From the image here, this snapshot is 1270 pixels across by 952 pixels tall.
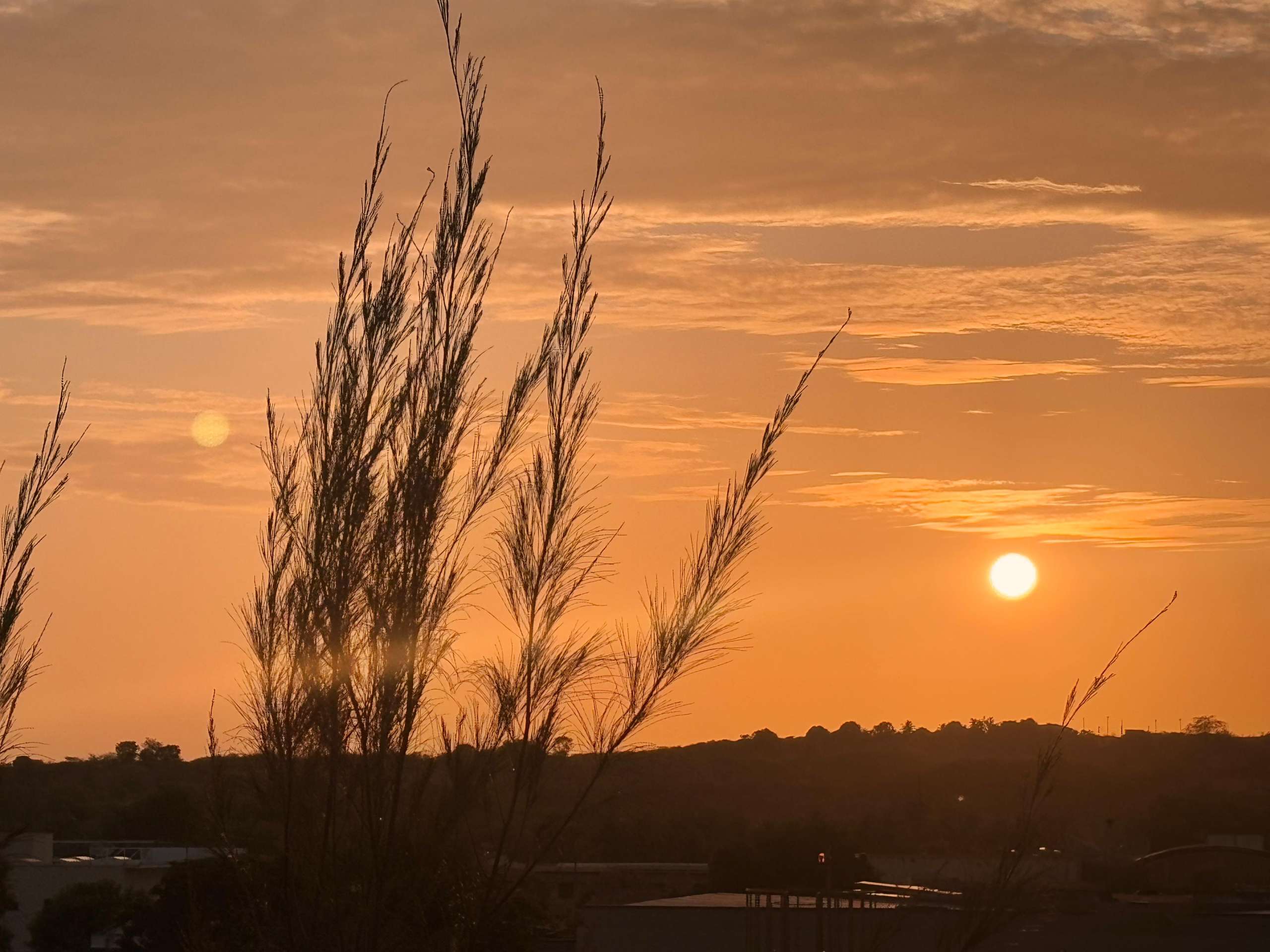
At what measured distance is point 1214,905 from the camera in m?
25.2

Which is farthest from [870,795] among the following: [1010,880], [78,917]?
[1010,880]

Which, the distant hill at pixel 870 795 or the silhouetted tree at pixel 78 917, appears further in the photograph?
the distant hill at pixel 870 795

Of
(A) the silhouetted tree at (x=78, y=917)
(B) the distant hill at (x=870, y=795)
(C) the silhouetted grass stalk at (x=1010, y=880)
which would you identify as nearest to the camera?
(C) the silhouetted grass stalk at (x=1010, y=880)

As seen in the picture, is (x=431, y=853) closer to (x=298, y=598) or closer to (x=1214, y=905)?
(x=298, y=598)

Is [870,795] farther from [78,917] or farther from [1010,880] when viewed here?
[1010,880]

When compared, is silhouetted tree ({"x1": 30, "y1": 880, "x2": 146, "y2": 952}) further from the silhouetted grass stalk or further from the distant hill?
the silhouetted grass stalk

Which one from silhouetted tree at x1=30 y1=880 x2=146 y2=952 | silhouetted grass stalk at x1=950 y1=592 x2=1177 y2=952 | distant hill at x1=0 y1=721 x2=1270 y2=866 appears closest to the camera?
silhouetted grass stalk at x1=950 y1=592 x2=1177 y2=952

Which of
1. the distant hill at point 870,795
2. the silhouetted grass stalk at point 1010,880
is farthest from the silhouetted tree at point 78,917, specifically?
the silhouetted grass stalk at point 1010,880

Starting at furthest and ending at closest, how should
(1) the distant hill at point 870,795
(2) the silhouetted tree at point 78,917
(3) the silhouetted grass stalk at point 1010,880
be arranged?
(1) the distant hill at point 870,795 < (2) the silhouetted tree at point 78,917 < (3) the silhouetted grass stalk at point 1010,880

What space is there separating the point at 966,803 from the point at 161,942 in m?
34.9

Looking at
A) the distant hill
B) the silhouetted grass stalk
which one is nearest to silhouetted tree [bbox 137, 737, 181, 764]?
the distant hill

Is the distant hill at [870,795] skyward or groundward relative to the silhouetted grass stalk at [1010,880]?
skyward

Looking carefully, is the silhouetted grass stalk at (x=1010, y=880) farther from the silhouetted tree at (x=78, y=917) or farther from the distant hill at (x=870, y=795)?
the silhouetted tree at (x=78, y=917)

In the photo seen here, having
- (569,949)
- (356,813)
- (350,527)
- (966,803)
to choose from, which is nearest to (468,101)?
(350,527)
